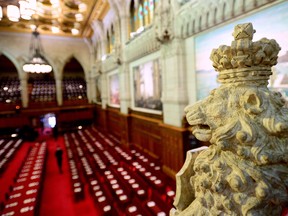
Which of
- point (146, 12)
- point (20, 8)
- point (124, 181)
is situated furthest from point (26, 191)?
point (146, 12)

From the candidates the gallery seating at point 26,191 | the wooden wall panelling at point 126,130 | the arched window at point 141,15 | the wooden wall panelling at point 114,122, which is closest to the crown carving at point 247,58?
the gallery seating at point 26,191

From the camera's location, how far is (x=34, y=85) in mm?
16609

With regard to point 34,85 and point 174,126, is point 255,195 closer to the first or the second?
point 174,126

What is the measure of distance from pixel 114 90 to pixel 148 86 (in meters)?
4.36

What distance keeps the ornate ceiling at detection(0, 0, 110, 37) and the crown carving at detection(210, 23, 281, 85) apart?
30.2 ft

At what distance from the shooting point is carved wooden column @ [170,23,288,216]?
3.34ft

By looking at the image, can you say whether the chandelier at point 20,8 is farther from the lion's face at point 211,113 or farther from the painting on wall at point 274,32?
the lion's face at point 211,113

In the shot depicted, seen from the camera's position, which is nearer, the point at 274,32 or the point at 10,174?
the point at 274,32

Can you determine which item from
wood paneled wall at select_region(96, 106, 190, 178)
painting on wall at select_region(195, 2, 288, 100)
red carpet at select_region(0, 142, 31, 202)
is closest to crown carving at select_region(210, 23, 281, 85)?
painting on wall at select_region(195, 2, 288, 100)

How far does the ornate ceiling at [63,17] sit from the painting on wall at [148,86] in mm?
4326

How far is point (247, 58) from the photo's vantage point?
110 cm

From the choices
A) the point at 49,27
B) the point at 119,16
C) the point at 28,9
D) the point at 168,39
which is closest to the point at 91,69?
the point at 49,27

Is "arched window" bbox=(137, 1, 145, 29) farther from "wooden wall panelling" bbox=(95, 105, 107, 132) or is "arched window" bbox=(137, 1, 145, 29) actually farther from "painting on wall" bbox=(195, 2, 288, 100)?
"wooden wall panelling" bbox=(95, 105, 107, 132)

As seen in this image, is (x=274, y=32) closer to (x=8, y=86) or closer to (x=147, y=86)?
(x=147, y=86)
